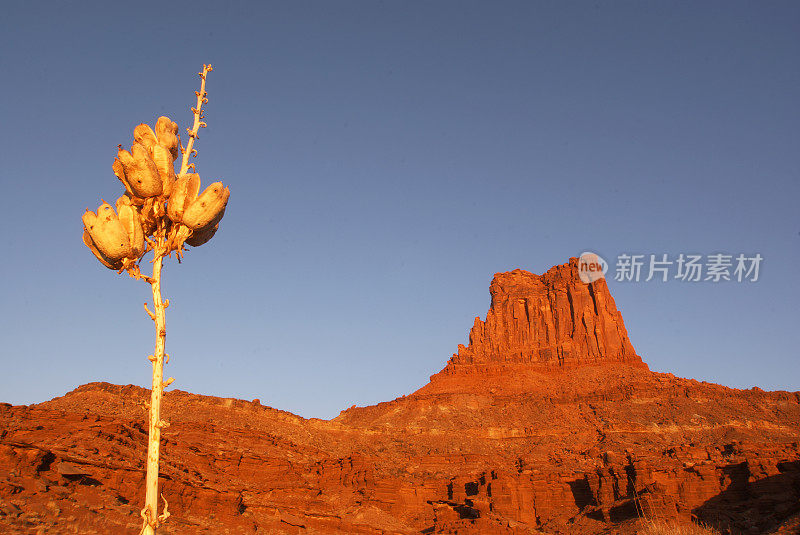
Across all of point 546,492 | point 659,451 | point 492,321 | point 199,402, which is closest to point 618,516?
point 546,492

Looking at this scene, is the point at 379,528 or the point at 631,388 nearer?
the point at 379,528

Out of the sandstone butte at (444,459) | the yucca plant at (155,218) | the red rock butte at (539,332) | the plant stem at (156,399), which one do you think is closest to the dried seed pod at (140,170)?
the yucca plant at (155,218)

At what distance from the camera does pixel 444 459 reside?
65500 millimetres

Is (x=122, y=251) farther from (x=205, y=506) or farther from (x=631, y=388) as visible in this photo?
(x=631, y=388)

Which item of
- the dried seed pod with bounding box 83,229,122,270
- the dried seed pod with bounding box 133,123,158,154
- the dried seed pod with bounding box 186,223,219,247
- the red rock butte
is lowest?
the dried seed pod with bounding box 83,229,122,270

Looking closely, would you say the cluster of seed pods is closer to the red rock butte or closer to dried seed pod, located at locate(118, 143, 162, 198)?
dried seed pod, located at locate(118, 143, 162, 198)

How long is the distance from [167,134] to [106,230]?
1435 millimetres

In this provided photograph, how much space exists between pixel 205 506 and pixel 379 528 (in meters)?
11.9

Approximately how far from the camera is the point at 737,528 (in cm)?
3166

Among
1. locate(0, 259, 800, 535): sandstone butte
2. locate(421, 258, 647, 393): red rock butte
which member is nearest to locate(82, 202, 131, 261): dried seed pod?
locate(0, 259, 800, 535): sandstone butte

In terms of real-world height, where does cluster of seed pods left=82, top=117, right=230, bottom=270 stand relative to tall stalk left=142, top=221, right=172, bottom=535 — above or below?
above

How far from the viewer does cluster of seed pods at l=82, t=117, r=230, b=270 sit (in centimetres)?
630

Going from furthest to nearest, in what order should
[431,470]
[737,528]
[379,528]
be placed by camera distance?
[431,470]
[379,528]
[737,528]

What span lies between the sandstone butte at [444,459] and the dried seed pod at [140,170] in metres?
9.06
